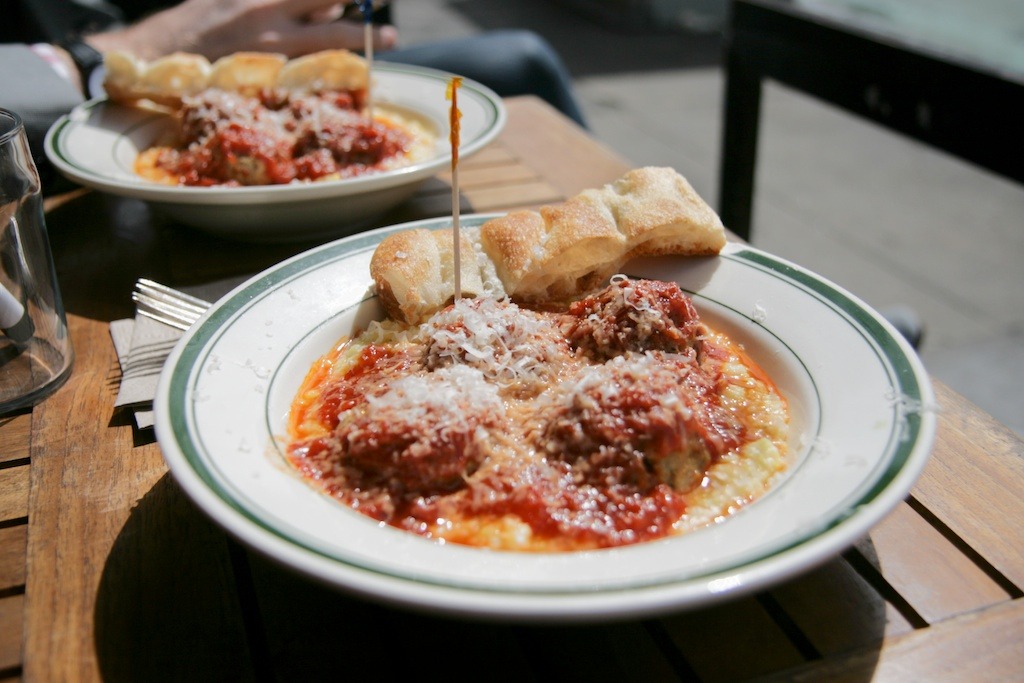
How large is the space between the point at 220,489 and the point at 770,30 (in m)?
3.67

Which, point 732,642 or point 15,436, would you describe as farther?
point 15,436

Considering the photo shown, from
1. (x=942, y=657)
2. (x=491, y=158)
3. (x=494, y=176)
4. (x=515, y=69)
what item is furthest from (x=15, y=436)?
(x=515, y=69)

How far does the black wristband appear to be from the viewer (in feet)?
10.1

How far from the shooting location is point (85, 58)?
10.2ft

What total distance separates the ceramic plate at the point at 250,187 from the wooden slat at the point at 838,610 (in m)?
1.42

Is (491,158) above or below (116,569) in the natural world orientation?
above

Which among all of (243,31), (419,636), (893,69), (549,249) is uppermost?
(243,31)

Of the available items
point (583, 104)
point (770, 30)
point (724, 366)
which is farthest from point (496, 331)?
point (583, 104)

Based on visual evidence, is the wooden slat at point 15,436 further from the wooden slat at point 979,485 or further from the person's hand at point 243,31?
the person's hand at point 243,31

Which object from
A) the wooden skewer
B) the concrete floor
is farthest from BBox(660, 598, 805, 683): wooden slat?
the concrete floor

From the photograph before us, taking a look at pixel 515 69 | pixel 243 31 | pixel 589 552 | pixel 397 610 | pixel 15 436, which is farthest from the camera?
pixel 515 69

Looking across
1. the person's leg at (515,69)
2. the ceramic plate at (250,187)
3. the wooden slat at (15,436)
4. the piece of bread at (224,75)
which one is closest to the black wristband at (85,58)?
the piece of bread at (224,75)

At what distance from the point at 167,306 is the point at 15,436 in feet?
1.32

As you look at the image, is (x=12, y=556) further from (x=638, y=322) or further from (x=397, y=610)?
(x=638, y=322)
